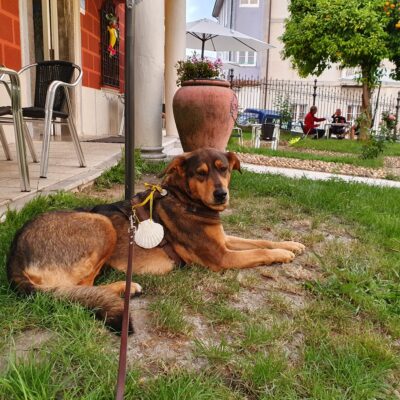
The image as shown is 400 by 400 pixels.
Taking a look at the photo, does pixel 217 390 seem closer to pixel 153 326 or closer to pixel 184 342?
pixel 184 342

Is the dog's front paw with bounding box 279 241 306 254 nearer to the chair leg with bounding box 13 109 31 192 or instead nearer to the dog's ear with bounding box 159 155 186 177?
the dog's ear with bounding box 159 155 186 177

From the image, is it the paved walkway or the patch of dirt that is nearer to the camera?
the patch of dirt

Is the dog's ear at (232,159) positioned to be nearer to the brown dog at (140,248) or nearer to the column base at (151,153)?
the brown dog at (140,248)

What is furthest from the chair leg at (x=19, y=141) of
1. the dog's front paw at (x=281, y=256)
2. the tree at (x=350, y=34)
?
the tree at (x=350, y=34)

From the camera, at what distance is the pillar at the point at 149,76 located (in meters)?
6.09

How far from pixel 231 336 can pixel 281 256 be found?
3.34 feet

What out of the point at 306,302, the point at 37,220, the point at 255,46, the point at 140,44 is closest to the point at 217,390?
the point at 306,302

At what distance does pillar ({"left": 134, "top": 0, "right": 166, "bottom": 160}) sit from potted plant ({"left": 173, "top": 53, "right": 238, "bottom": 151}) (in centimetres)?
37

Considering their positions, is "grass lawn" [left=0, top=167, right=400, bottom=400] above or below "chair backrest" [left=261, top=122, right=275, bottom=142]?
below

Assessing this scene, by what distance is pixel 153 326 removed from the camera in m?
1.94

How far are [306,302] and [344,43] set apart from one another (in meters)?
15.4

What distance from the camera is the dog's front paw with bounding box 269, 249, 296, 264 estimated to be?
279cm

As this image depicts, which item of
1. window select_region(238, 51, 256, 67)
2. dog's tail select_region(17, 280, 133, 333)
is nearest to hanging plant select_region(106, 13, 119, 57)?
dog's tail select_region(17, 280, 133, 333)

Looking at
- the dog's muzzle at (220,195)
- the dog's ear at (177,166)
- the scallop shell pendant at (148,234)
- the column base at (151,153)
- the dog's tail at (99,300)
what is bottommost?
the dog's tail at (99,300)
